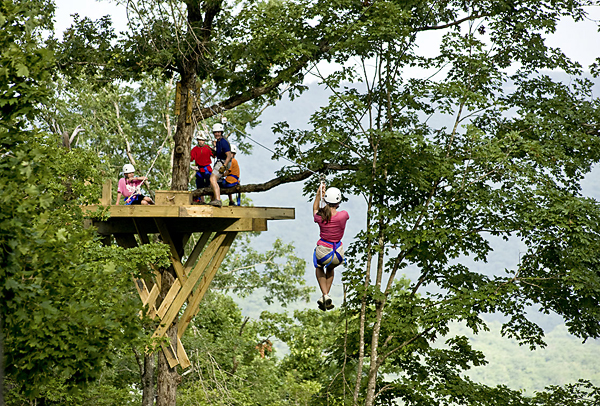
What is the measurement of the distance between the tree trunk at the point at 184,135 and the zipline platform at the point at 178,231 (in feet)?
3.79

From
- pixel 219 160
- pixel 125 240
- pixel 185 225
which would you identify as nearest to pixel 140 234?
pixel 125 240

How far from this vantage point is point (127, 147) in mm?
20891

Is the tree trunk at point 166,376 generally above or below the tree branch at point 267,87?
below

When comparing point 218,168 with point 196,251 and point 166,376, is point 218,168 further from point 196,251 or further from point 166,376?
point 166,376

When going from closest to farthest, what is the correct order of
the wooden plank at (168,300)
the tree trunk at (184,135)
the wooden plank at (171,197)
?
the wooden plank at (171,197), the wooden plank at (168,300), the tree trunk at (184,135)

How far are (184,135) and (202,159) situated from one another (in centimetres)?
241

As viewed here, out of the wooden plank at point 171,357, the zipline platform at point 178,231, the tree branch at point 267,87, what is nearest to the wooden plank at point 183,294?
the zipline platform at point 178,231

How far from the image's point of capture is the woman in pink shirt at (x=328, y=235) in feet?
27.0

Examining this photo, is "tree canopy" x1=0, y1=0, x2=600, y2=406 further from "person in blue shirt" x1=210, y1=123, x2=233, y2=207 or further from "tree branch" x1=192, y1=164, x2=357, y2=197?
"person in blue shirt" x1=210, y1=123, x2=233, y2=207

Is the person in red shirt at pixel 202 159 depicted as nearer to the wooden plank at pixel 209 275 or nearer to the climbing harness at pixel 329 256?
the wooden plank at pixel 209 275

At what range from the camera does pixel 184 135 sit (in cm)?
1237

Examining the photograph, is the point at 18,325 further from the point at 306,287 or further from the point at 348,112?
the point at 306,287

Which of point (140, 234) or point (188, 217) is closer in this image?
point (188, 217)

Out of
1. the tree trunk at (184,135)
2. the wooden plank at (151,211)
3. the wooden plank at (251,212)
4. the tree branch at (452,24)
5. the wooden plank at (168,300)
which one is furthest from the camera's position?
the tree trunk at (184,135)
